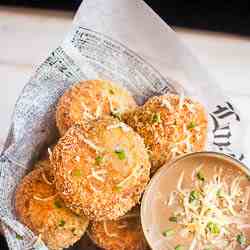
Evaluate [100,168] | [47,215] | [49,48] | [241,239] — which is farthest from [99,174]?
[49,48]

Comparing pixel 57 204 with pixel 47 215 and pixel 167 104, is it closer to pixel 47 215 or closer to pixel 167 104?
pixel 47 215

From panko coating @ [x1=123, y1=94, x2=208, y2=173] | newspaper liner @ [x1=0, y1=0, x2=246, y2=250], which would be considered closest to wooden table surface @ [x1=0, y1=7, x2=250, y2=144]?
newspaper liner @ [x1=0, y1=0, x2=246, y2=250]

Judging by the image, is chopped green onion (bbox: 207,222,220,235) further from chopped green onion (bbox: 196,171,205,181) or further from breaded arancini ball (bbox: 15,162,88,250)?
breaded arancini ball (bbox: 15,162,88,250)

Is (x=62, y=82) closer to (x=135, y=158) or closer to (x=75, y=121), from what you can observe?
(x=75, y=121)

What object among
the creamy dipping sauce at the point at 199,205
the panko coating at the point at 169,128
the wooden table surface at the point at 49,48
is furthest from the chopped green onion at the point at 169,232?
the wooden table surface at the point at 49,48

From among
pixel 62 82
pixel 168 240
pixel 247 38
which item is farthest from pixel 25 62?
pixel 168 240

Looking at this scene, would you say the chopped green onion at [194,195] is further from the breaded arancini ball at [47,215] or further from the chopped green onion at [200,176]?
the breaded arancini ball at [47,215]
